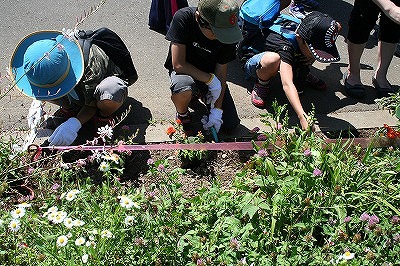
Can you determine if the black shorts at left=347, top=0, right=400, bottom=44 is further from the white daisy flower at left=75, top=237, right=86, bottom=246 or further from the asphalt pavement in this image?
the white daisy flower at left=75, top=237, right=86, bottom=246

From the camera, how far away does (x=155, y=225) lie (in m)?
2.29

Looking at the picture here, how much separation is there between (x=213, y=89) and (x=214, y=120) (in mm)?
184

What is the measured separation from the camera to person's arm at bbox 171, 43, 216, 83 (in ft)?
10.6

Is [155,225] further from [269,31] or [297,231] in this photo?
[269,31]

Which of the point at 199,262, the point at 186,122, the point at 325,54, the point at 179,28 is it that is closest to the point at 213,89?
the point at 186,122

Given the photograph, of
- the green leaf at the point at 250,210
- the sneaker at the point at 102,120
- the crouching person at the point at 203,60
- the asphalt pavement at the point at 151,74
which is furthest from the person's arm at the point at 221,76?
the green leaf at the point at 250,210

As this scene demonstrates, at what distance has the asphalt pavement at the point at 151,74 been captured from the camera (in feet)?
11.6

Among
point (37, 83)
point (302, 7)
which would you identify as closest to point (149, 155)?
point (37, 83)

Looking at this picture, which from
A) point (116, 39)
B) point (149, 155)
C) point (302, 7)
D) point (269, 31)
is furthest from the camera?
point (302, 7)

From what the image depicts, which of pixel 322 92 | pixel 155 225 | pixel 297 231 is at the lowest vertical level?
pixel 322 92

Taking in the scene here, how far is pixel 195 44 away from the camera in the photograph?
3279 millimetres

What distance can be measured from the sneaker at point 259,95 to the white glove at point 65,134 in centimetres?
121

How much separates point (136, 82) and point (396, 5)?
1.78 metres

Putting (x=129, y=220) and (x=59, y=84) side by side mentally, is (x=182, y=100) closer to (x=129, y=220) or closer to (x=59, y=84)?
(x=59, y=84)
